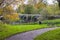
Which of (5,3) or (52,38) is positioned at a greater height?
(5,3)

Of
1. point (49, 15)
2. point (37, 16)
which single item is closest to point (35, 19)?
point (37, 16)

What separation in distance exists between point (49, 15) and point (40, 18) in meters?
1.47

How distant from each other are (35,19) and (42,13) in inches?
121

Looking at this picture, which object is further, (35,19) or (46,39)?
(35,19)

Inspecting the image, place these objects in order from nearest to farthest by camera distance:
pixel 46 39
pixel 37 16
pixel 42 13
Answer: pixel 46 39
pixel 42 13
pixel 37 16

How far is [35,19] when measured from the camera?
2673 centimetres

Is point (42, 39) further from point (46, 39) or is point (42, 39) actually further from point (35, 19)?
point (35, 19)

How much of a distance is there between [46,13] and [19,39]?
575 inches

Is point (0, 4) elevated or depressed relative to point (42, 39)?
elevated

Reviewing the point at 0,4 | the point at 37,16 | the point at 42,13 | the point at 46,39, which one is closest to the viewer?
the point at 46,39

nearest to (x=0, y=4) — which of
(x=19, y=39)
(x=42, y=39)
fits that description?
(x=19, y=39)

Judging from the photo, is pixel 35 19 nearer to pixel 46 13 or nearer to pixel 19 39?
pixel 46 13

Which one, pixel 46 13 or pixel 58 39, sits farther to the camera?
pixel 46 13

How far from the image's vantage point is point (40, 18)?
83.0 feet
